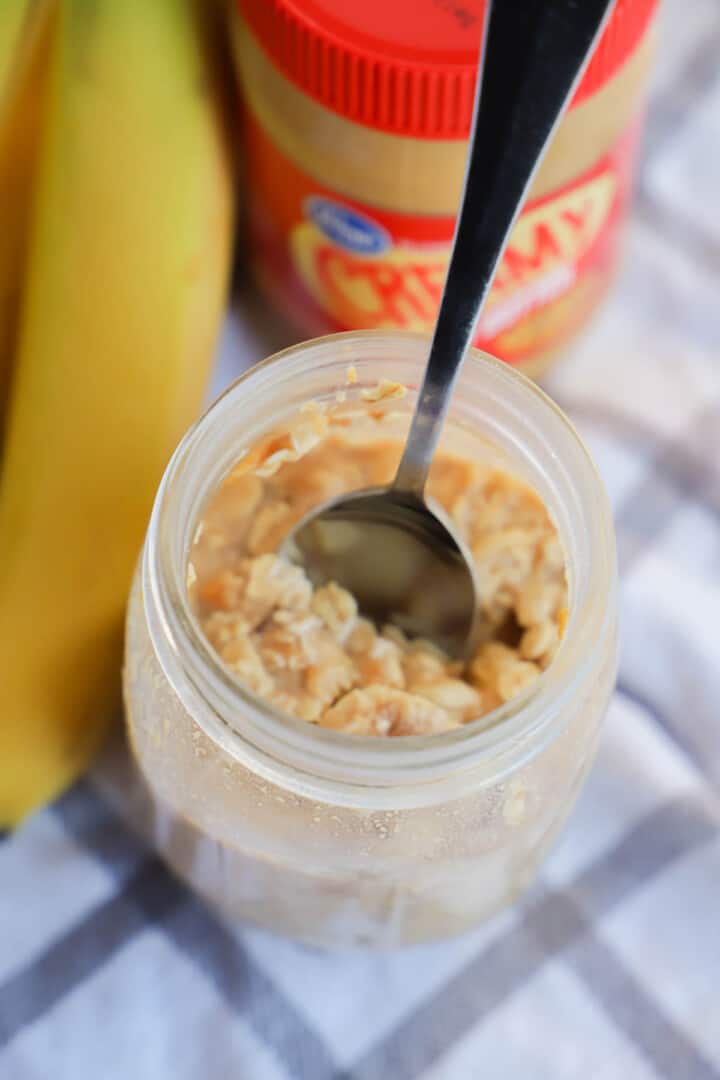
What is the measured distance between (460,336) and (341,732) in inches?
5.3

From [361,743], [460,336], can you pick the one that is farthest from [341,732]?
[460,336]

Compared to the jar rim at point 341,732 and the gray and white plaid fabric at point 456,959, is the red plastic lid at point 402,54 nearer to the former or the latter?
the jar rim at point 341,732

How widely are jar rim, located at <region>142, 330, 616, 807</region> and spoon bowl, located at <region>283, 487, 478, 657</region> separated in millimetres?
48

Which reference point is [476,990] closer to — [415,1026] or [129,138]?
[415,1026]

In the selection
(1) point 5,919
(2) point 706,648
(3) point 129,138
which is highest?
(3) point 129,138

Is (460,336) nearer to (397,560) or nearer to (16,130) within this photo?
(397,560)

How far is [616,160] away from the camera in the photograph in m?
0.63

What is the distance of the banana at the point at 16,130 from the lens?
0.59 metres

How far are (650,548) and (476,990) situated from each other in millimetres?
230

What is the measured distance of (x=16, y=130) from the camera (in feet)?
2.04

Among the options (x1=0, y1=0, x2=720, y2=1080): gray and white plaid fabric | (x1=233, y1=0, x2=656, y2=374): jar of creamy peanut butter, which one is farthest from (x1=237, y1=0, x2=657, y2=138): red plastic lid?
(x1=0, y1=0, x2=720, y2=1080): gray and white plaid fabric

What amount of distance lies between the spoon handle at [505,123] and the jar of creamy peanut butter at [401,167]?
0.45 feet

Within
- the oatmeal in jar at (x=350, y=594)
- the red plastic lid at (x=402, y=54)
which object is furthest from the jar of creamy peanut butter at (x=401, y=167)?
the oatmeal in jar at (x=350, y=594)

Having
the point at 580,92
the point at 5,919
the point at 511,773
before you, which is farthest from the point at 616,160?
the point at 5,919
